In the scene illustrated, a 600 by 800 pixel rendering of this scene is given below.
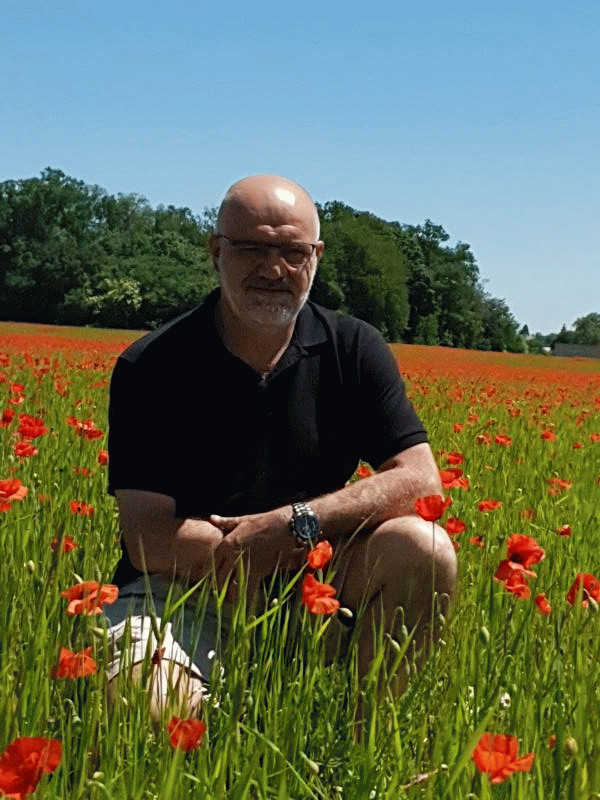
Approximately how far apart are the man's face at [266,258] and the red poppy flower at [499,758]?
1473 millimetres

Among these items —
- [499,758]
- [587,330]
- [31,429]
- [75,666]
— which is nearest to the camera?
[499,758]

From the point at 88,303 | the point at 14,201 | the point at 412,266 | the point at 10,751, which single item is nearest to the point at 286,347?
the point at 10,751

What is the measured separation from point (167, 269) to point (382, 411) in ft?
218

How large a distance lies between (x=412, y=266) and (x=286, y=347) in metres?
83.6

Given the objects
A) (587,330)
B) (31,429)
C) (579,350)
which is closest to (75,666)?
(31,429)

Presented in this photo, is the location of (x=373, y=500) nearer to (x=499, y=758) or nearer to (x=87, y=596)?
(x=87, y=596)

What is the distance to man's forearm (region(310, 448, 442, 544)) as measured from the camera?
260cm

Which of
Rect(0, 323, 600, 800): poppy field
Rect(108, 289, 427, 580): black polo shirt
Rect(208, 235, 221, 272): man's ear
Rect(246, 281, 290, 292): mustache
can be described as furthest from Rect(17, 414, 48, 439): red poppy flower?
Rect(246, 281, 290, 292): mustache

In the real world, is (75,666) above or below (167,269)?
below

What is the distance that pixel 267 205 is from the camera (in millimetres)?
2662

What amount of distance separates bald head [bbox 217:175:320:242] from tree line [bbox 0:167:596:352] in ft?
190

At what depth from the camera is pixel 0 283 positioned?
69.7 metres

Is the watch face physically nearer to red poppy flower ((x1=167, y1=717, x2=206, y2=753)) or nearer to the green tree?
red poppy flower ((x1=167, y1=717, x2=206, y2=753))

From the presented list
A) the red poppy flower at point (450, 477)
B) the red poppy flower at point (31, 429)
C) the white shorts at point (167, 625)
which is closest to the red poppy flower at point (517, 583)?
the white shorts at point (167, 625)
